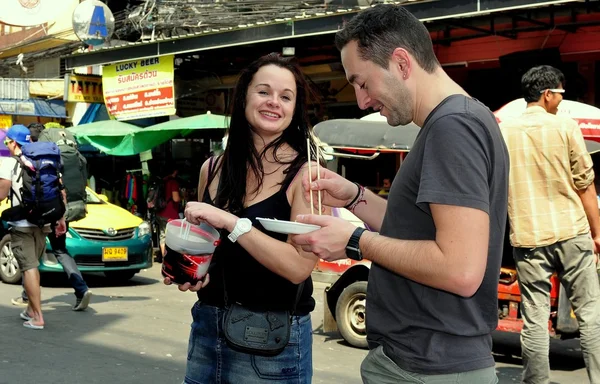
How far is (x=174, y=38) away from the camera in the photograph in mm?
15680

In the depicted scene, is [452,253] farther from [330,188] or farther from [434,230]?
[330,188]

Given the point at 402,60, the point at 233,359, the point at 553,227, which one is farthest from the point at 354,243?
the point at 553,227

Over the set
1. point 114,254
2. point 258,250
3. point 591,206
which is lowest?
point 114,254

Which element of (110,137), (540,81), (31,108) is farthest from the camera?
(31,108)

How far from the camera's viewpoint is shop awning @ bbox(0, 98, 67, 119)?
21.0 metres

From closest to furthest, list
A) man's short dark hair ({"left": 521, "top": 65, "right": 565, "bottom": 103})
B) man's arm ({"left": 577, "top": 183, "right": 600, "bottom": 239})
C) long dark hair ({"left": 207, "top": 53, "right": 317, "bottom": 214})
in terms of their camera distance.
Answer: long dark hair ({"left": 207, "top": 53, "right": 317, "bottom": 214})
man's arm ({"left": 577, "top": 183, "right": 600, "bottom": 239})
man's short dark hair ({"left": 521, "top": 65, "right": 565, "bottom": 103})

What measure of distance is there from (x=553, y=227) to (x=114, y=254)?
7.37 metres

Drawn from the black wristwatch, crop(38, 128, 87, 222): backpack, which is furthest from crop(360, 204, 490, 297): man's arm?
crop(38, 128, 87, 222): backpack

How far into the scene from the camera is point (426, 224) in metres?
2.38

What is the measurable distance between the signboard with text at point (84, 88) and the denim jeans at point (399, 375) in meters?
16.9

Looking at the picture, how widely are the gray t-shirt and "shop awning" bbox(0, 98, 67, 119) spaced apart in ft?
65.2

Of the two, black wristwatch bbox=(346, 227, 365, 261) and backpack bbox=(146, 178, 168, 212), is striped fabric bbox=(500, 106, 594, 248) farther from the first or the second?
backpack bbox=(146, 178, 168, 212)

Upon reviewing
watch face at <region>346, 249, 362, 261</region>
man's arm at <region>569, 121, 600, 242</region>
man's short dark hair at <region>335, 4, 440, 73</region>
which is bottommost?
man's arm at <region>569, 121, 600, 242</region>

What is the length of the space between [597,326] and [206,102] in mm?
14396
